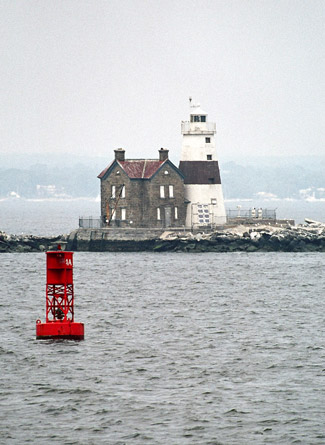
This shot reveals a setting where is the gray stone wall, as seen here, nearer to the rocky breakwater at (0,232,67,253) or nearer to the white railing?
the white railing

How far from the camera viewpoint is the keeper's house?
216 ft

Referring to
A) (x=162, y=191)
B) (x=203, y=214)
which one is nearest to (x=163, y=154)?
(x=162, y=191)

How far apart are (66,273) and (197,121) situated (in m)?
38.4

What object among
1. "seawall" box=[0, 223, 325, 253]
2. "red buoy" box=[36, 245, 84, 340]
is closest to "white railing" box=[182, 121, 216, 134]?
"seawall" box=[0, 223, 325, 253]

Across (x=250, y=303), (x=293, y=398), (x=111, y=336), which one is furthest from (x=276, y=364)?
(x=250, y=303)

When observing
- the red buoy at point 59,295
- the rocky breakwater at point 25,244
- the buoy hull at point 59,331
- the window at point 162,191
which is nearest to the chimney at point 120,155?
the window at point 162,191

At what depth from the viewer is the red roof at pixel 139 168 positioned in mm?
65869

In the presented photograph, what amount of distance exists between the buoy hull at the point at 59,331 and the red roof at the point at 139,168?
34.5 meters

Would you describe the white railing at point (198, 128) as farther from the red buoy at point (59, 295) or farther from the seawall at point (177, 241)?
the red buoy at point (59, 295)

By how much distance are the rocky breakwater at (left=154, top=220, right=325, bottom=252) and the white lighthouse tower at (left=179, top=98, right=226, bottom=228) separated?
176 centimetres

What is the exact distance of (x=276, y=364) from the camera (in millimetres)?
28516

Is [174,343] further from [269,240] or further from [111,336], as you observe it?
[269,240]

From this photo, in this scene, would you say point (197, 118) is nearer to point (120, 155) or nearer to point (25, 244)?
point (120, 155)

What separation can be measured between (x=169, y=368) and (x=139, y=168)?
3971 centimetres
